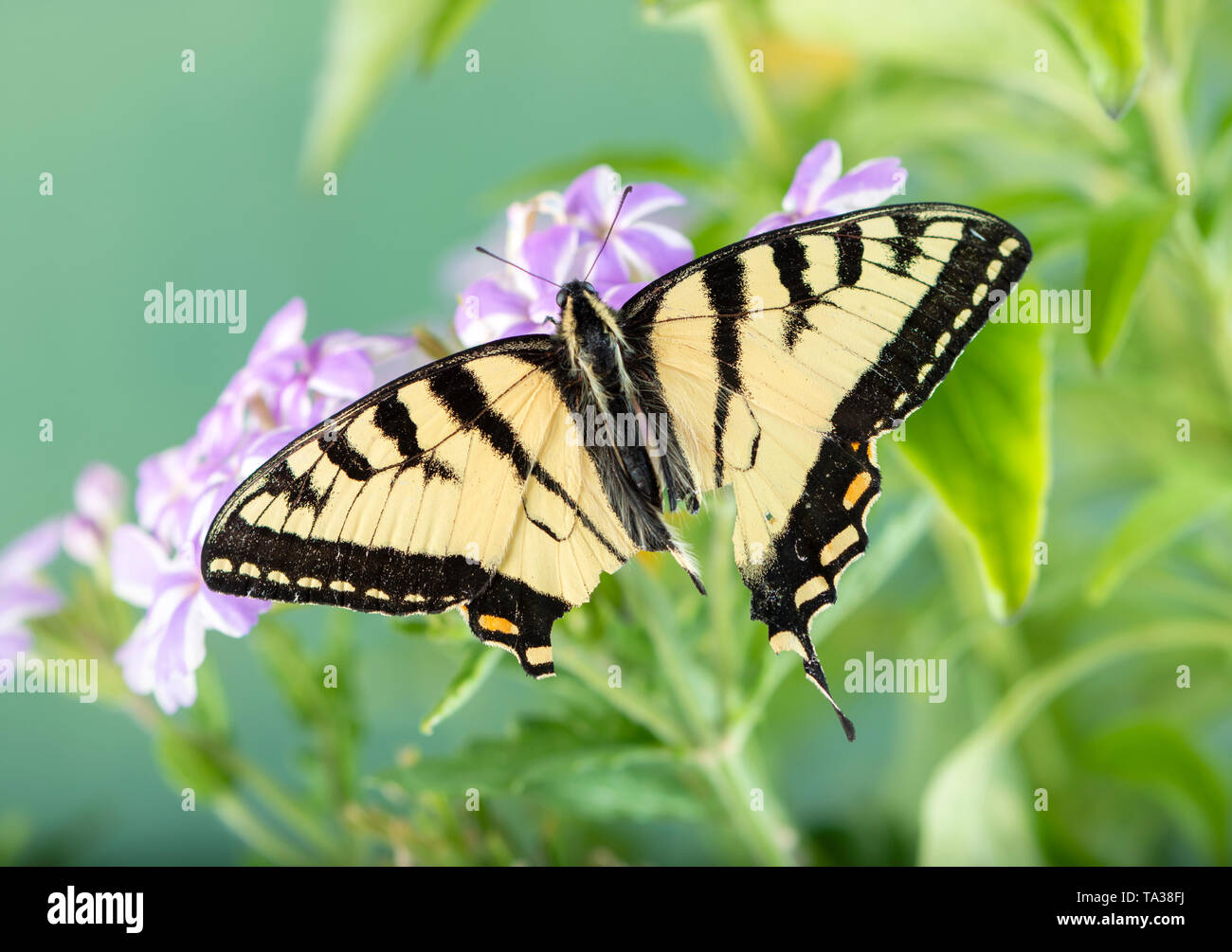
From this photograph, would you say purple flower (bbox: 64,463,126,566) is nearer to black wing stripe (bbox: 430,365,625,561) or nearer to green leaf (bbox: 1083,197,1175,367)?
black wing stripe (bbox: 430,365,625,561)

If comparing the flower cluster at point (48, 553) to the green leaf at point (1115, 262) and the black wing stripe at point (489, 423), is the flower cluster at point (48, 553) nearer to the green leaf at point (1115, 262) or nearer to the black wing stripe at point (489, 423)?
the black wing stripe at point (489, 423)

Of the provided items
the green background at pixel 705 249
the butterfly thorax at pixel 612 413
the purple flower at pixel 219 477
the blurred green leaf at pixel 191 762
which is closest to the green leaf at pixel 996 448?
the green background at pixel 705 249

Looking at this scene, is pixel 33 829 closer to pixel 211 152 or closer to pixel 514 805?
pixel 514 805

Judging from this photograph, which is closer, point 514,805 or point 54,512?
point 514,805

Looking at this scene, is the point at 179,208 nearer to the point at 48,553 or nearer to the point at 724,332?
the point at 48,553
